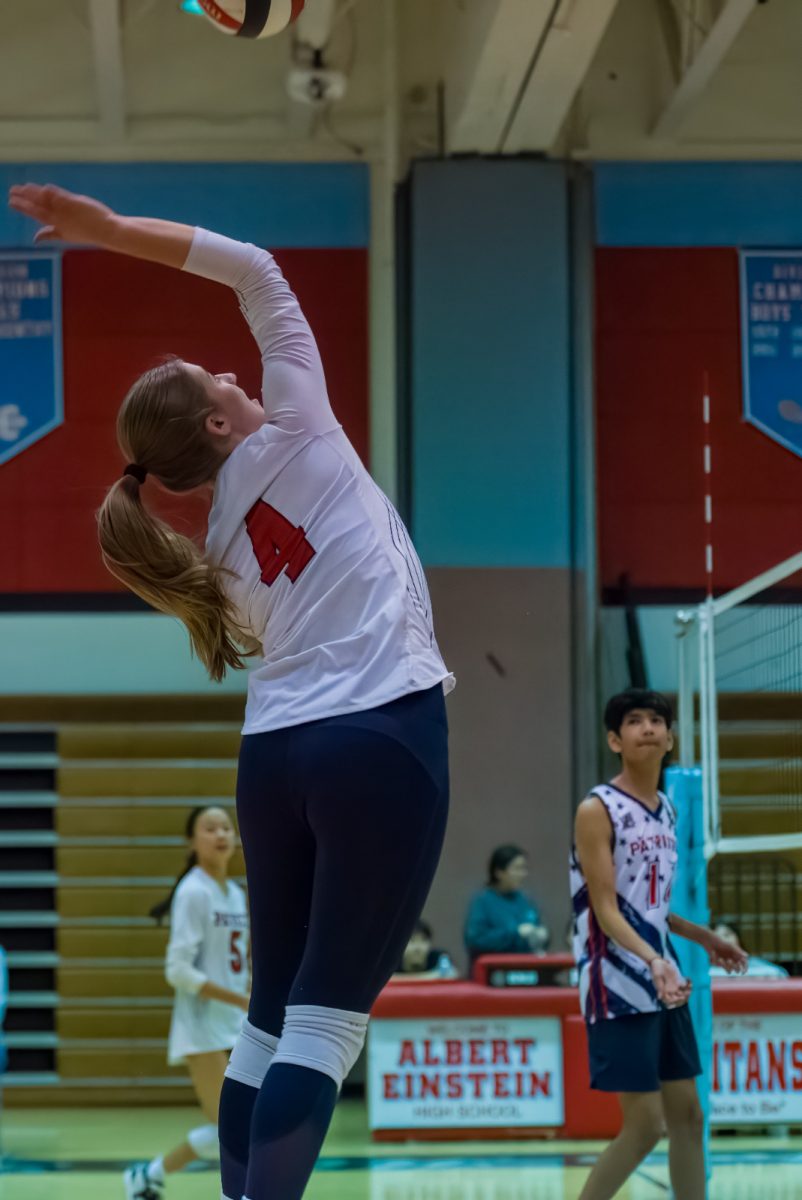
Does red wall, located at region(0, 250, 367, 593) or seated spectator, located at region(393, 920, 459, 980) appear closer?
seated spectator, located at region(393, 920, 459, 980)

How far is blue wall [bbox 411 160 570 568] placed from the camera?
34.5 ft

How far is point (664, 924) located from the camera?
496cm

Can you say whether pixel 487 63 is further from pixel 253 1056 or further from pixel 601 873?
pixel 253 1056

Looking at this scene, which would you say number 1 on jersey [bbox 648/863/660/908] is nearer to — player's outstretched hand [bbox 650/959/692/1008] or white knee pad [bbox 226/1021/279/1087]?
player's outstretched hand [bbox 650/959/692/1008]

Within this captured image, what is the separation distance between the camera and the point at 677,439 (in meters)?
11.1

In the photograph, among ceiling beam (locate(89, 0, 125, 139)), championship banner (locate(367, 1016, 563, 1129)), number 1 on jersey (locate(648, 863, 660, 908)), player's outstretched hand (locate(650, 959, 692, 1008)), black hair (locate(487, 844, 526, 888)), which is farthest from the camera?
ceiling beam (locate(89, 0, 125, 139))

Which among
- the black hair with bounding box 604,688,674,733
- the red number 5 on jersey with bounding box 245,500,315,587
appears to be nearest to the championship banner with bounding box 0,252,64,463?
the black hair with bounding box 604,688,674,733

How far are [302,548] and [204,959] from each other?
458cm

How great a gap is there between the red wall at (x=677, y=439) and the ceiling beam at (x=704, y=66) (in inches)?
34.7

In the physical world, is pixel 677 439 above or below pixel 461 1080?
above

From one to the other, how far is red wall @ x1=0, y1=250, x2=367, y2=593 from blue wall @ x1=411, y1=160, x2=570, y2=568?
0.65 m

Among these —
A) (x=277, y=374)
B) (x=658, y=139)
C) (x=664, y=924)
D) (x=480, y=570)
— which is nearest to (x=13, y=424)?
(x=480, y=570)

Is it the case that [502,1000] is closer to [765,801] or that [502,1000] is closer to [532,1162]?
[532,1162]

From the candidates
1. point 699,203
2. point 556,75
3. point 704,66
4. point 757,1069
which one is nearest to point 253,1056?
point 757,1069
